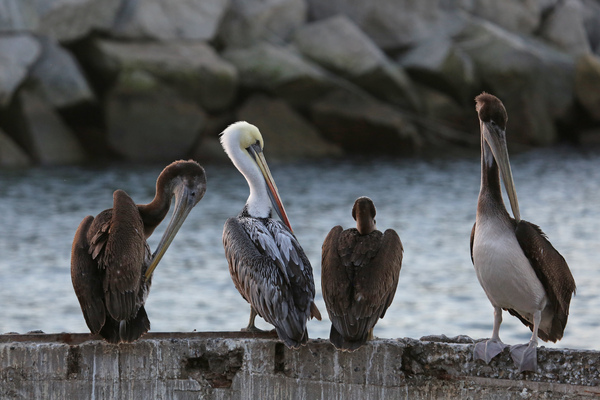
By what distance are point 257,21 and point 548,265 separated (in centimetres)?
1836

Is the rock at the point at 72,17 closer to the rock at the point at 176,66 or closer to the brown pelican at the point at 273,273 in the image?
Answer: the rock at the point at 176,66

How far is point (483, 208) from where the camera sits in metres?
4.86

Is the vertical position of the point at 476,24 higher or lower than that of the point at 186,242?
higher

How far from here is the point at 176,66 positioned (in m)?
20.2

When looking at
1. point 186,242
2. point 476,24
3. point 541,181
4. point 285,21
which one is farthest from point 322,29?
point 186,242

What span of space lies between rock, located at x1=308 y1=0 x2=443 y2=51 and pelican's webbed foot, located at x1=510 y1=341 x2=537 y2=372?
20220 millimetres

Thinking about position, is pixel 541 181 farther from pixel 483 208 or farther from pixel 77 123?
pixel 483 208

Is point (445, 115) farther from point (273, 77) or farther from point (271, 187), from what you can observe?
point (271, 187)

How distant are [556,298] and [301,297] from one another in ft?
4.35

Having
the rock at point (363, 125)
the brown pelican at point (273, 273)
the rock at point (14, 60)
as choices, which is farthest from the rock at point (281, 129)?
the brown pelican at point (273, 273)

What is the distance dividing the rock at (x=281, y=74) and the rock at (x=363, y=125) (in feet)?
1.40

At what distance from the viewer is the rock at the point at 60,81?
63.0 feet

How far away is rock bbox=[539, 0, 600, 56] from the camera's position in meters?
26.6

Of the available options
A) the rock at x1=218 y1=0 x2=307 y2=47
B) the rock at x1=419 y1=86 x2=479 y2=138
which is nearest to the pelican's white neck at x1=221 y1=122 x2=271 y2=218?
the rock at x1=218 y1=0 x2=307 y2=47
